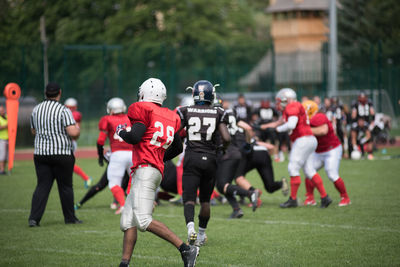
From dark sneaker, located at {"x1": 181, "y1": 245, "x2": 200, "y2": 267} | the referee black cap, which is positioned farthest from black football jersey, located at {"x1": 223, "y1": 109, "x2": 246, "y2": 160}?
dark sneaker, located at {"x1": 181, "y1": 245, "x2": 200, "y2": 267}

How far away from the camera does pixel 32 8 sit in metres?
29.6

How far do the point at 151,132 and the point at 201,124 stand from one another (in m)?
1.54

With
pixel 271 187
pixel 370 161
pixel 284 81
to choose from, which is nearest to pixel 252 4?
pixel 284 81

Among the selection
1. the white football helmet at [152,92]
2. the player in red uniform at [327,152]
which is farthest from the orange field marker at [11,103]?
the player in red uniform at [327,152]

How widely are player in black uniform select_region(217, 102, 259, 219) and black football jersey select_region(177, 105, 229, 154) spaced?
194cm

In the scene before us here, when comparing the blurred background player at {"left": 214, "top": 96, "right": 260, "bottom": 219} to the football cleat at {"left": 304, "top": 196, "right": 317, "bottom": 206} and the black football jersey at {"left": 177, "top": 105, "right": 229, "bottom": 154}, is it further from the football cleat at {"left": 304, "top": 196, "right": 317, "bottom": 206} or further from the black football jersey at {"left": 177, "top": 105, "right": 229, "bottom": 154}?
the black football jersey at {"left": 177, "top": 105, "right": 229, "bottom": 154}

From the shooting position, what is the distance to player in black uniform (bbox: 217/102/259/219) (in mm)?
9336

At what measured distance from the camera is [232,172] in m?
9.69

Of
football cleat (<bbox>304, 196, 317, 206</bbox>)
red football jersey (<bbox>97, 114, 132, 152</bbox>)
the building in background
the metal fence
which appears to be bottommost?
football cleat (<bbox>304, 196, 317, 206</bbox>)

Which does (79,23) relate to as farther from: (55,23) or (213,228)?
(213,228)

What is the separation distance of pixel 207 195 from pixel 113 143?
2.70 metres

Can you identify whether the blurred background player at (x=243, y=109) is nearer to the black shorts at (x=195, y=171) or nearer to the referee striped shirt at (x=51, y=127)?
the referee striped shirt at (x=51, y=127)

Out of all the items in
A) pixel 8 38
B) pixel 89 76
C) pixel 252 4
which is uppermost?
pixel 252 4

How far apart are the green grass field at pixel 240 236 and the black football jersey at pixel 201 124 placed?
1247mm
